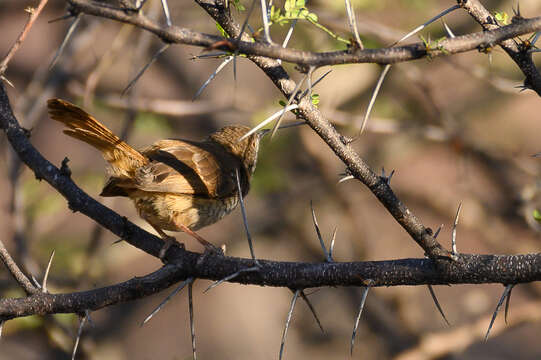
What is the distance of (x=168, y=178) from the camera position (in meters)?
3.75

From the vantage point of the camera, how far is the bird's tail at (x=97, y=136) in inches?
120

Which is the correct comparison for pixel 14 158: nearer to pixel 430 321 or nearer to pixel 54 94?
pixel 54 94

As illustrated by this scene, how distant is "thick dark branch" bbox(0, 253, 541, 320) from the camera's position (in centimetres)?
239

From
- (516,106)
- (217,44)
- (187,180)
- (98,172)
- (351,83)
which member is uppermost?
(516,106)

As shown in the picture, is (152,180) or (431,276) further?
(152,180)

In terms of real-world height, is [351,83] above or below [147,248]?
above

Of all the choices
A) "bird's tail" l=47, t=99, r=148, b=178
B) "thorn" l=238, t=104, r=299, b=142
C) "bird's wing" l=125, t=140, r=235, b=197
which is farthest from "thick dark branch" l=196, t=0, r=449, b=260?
"bird's wing" l=125, t=140, r=235, b=197

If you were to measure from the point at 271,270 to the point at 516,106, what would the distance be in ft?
21.6

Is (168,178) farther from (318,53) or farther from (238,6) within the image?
(318,53)

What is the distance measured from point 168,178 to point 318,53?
2105mm

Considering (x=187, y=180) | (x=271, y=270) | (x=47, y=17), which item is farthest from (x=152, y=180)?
(x=47, y=17)

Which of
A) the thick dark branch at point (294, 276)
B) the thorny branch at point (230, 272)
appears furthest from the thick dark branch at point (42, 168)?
the thick dark branch at point (294, 276)

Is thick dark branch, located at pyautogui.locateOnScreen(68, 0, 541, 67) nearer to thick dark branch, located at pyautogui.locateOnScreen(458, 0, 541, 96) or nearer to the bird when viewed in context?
thick dark branch, located at pyautogui.locateOnScreen(458, 0, 541, 96)

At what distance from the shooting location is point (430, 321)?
313 inches
